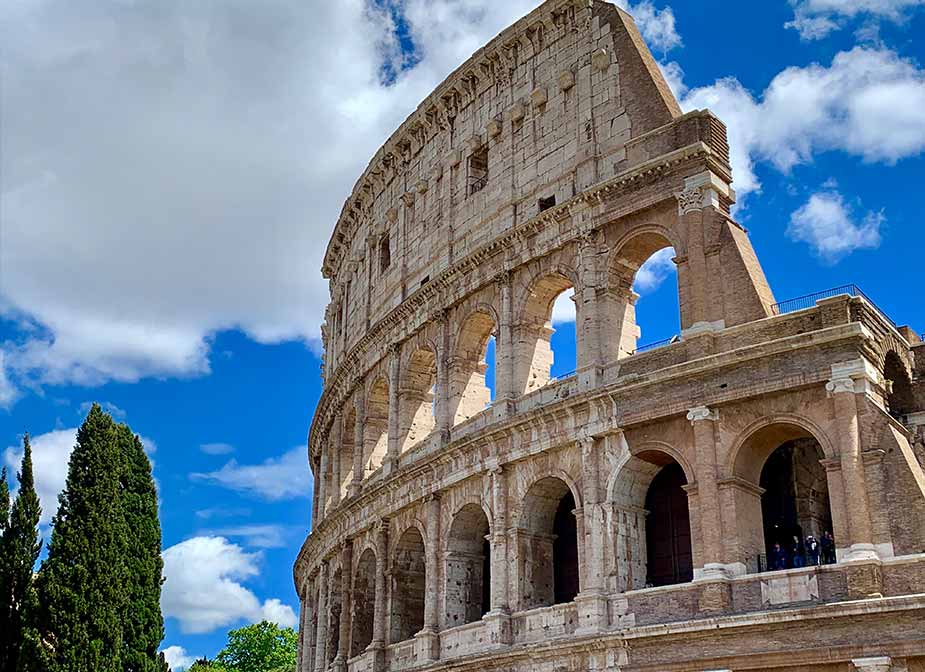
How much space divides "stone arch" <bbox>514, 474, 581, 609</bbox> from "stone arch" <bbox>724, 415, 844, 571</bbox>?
344 cm

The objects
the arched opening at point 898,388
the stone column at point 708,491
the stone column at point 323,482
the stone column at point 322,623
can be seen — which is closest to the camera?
the stone column at point 708,491

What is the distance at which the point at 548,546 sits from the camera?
22.0 metres

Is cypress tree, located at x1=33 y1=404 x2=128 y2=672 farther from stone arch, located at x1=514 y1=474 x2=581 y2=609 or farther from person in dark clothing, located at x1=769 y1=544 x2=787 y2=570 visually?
person in dark clothing, located at x1=769 y1=544 x2=787 y2=570

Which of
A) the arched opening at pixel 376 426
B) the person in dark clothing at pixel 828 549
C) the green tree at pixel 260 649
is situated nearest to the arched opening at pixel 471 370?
the arched opening at pixel 376 426

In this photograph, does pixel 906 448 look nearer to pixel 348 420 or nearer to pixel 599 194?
pixel 599 194

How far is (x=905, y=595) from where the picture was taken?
53.3 feet

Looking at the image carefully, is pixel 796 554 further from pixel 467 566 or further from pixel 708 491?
pixel 467 566

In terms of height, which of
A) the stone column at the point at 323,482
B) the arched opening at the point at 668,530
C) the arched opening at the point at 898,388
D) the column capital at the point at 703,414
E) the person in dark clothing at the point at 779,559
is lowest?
the person in dark clothing at the point at 779,559

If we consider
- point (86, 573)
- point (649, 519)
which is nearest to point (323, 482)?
point (86, 573)

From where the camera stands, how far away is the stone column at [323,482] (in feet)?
106

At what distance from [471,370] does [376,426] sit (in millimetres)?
4823

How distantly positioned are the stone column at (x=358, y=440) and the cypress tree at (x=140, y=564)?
5.18 m

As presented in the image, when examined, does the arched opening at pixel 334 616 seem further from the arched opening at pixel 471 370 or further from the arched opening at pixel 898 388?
the arched opening at pixel 898 388

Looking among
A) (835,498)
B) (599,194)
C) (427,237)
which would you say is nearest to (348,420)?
(427,237)
